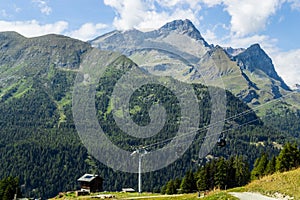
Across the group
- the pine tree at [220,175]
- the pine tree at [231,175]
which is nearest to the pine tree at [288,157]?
the pine tree at [220,175]

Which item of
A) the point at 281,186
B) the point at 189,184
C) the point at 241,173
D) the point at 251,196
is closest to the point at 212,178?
the point at 189,184

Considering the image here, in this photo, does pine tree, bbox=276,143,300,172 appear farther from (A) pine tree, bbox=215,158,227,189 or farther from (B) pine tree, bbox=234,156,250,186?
(B) pine tree, bbox=234,156,250,186

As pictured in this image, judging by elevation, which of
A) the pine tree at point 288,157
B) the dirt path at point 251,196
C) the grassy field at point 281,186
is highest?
the pine tree at point 288,157

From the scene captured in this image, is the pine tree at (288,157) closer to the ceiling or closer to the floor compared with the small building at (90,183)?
closer to the ceiling

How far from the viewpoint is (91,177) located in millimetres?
86250

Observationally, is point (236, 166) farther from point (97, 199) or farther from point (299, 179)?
point (299, 179)

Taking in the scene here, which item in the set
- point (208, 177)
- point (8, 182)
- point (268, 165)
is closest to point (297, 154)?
point (268, 165)

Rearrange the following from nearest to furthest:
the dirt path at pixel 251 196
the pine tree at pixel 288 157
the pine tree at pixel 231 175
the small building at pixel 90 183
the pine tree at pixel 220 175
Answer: the dirt path at pixel 251 196 → the pine tree at pixel 288 157 → the pine tree at pixel 220 175 → the small building at pixel 90 183 → the pine tree at pixel 231 175

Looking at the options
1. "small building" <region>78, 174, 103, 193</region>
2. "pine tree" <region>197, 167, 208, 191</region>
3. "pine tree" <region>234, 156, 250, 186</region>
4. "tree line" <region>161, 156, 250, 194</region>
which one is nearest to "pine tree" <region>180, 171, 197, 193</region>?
"tree line" <region>161, 156, 250, 194</region>

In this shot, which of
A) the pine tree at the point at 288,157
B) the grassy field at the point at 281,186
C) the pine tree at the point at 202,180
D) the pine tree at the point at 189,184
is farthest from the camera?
the pine tree at the point at 189,184

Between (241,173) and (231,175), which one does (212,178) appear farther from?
(241,173)

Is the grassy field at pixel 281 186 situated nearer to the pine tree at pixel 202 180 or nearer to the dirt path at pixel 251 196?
the dirt path at pixel 251 196

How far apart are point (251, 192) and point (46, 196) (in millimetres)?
181347

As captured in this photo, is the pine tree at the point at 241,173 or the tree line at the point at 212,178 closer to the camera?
the tree line at the point at 212,178
